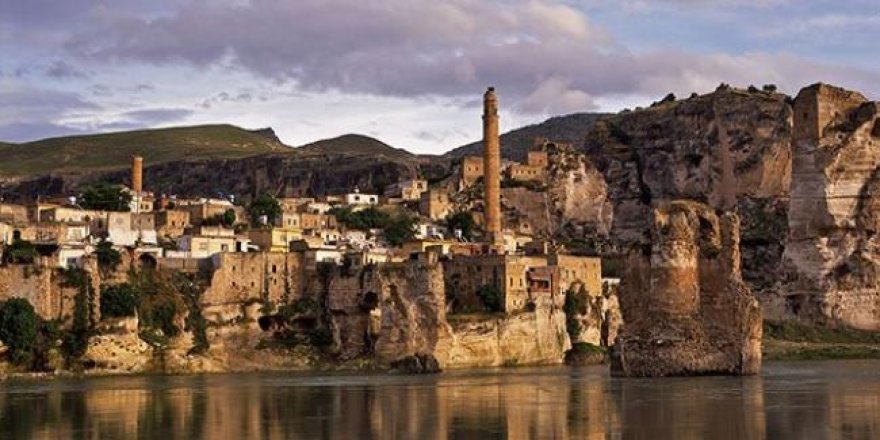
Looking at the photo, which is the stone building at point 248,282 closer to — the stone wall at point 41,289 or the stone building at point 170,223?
the stone wall at point 41,289

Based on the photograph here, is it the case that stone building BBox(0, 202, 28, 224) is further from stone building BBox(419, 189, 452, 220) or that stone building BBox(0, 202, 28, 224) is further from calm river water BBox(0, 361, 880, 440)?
stone building BBox(419, 189, 452, 220)

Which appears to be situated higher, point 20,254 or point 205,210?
point 205,210

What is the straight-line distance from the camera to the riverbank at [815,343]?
9212 centimetres

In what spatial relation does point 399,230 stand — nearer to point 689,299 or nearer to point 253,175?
point 689,299

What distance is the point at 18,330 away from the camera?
71.4 meters

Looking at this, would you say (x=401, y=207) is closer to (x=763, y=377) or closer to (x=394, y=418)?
(x=763, y=377)

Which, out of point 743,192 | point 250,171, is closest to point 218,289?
point 743,192

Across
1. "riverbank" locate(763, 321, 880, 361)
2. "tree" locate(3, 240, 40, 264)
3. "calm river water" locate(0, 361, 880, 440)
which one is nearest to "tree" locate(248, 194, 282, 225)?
"tree" locate(3, 240, 40, 264)

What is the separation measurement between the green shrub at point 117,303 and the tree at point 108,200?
26.3 metres

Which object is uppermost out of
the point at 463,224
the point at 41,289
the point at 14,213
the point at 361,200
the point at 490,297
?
the point at 361,200

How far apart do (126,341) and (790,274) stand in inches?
2055

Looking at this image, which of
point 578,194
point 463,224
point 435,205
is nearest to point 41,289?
point 463,224

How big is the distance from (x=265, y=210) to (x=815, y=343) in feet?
121

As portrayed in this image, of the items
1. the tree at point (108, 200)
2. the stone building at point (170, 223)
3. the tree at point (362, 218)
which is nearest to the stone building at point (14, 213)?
the tree at point (108, 200)
